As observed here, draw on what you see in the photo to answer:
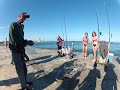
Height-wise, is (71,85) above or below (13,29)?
below

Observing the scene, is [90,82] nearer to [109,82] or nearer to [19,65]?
[109,82]

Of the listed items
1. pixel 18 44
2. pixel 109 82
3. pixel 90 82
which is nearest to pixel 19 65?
pixel 18 44

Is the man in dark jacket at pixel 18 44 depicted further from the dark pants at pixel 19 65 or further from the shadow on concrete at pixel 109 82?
the shadow on concrete at pixel 109 82

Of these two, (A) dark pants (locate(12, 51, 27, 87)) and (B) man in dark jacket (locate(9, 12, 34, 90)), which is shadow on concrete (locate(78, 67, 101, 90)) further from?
(B) man in dark jacket (locate(9, 12, 34, 90))

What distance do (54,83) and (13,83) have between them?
1.64m

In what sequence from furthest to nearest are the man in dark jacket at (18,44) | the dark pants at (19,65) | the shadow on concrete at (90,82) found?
the shadow on concrete at (90,82), the dark pants at (19,65), the man in dark jacket at (18,44)

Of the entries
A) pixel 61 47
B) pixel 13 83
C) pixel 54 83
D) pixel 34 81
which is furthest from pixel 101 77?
pixel 61 47

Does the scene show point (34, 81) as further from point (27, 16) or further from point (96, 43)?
point (96, 43)

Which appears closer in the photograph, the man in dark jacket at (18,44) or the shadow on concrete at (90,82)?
the man in dark jacket at (18,44)

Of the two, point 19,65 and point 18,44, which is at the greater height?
point 18,44

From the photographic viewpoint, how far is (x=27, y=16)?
6.77 meters

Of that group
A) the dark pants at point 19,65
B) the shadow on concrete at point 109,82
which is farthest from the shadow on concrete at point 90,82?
the dark pants at point 19,65

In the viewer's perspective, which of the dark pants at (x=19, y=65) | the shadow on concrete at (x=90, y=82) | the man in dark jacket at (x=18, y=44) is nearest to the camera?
the man in dark jacket at (x=18, y=44)

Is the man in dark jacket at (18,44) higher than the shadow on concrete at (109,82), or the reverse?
the man in dark jacket at (18,44)
